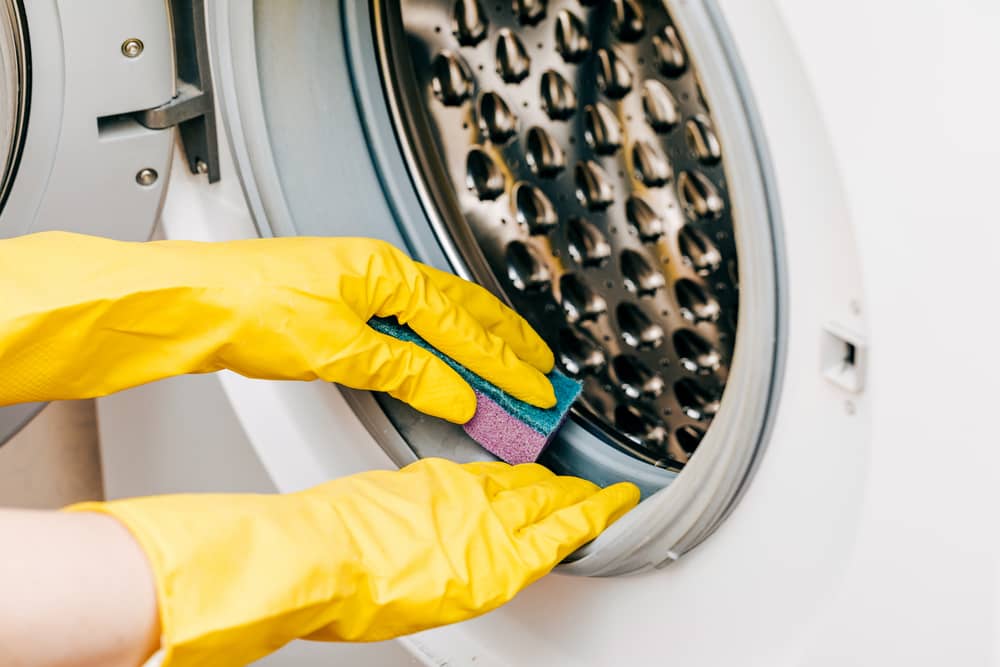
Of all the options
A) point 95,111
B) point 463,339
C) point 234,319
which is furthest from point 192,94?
point 463,339

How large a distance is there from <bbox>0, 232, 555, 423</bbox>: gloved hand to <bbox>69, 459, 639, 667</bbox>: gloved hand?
0.34 feet

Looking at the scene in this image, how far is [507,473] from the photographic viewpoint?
37.6 inches

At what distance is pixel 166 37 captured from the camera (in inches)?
36.9

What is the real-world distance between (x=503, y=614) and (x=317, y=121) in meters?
0.54

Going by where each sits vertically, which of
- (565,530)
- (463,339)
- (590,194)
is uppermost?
(590,194)

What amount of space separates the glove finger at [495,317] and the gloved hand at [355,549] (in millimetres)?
145

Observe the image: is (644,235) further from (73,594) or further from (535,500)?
(73,594)

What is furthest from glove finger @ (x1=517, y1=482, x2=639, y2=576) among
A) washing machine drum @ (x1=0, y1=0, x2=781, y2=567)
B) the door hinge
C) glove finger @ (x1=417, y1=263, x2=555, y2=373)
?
the door hinge

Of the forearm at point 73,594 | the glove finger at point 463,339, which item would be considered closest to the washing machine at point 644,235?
the glove finger at point 463,339

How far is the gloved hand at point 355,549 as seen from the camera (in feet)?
2.14

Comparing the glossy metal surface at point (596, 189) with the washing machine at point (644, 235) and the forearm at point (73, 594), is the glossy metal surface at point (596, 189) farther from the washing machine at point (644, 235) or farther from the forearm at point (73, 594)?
the forearm at point (73, 594)

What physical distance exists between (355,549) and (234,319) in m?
0.26

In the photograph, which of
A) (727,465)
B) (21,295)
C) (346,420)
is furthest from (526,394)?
(21,295)

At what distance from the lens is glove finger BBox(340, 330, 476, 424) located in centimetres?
97
